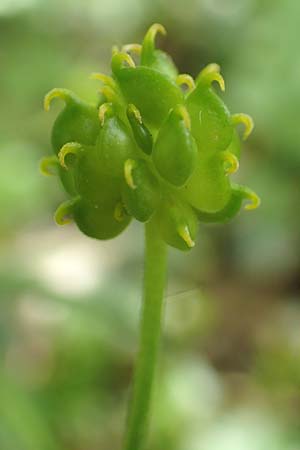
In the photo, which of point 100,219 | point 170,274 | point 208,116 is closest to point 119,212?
point 100,219

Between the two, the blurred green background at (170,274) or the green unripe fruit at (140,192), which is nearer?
the green unripe fruit at (140,192)

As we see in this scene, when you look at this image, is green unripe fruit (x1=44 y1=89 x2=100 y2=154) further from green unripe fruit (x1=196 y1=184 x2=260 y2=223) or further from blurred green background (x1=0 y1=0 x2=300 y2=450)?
blurred green background (x1=0 y1=0 x2=300 y2=450)

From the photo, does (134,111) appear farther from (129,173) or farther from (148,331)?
(148,331)

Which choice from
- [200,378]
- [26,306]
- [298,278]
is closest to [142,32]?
[298,278]

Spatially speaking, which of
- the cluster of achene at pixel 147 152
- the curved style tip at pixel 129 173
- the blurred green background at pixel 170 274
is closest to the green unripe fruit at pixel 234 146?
the cluster of achene at pixel 147 152

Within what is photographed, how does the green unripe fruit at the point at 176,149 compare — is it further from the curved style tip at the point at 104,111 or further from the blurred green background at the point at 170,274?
the blurred green background at the point at 170,274

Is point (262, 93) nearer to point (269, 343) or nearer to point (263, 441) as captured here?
point (269, 343)
